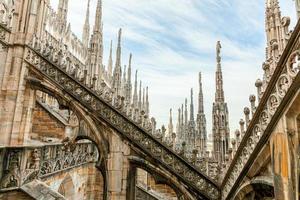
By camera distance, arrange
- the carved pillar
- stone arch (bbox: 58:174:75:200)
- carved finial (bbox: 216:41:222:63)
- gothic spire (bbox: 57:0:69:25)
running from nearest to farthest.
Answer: the carved pillar < stone arch (bbox: 58:174:75:200) < carved finial (bbox: 216:41:222:63) < gothic spire (bbox: 57:0:69:25)

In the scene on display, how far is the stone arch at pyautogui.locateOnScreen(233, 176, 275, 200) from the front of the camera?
5753mm

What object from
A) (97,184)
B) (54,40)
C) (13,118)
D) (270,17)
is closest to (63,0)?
(54,40)

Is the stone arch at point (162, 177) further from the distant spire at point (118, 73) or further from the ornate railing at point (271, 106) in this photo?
the distant spire at point (118, 73)

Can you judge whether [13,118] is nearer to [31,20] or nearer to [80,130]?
[80,130]

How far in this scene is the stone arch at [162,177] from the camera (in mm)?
7802

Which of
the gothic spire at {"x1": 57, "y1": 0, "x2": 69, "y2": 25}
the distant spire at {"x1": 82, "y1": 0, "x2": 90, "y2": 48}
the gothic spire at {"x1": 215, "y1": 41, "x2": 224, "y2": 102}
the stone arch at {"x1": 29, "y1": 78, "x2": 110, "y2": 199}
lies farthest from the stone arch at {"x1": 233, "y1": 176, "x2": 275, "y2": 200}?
the distant spire at {"x1": 82, "y1": 0, "x2": 90, "y2": 48}

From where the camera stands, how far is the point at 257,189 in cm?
619

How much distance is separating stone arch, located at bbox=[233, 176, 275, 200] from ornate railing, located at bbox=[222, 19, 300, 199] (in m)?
0.20

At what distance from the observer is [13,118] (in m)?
9.53

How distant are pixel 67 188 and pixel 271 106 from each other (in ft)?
31.2

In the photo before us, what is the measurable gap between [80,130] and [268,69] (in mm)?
5151

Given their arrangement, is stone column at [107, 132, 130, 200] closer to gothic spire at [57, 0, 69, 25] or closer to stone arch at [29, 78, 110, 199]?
stone arch at [29, 78, 110, 199]

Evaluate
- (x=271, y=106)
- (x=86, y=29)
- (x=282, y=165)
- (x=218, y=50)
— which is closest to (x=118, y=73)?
(x=86, y=29)

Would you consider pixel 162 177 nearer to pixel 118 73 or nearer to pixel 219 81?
pixel 219 81
